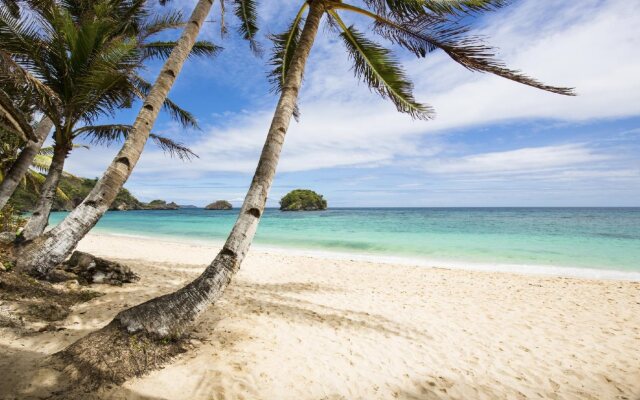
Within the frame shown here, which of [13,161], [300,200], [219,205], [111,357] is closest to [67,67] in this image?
[111,357]

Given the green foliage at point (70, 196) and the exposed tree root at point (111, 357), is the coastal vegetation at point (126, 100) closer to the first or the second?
the exposed tree root at point (111, 357)

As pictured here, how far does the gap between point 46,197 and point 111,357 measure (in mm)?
4945

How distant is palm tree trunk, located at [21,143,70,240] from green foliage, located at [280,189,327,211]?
72563 mm

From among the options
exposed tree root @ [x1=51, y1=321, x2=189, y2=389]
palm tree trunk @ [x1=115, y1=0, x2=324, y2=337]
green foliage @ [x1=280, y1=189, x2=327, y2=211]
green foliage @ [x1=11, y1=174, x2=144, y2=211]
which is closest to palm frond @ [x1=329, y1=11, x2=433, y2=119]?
palm tree trunk @ [x1=115, y1=0, x2=324, y2=337]

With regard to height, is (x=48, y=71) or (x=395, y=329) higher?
(x=48, y=71)

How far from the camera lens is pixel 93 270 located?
5.99 meters

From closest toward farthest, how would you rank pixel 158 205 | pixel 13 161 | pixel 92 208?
pixel 92 208
pixel 13 161
pixel 158 205

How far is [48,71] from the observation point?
5617 mm

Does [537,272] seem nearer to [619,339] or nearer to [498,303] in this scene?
[498,303]

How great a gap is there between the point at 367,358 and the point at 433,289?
17.7 ft

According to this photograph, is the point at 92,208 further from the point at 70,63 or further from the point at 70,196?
the point at 70,196

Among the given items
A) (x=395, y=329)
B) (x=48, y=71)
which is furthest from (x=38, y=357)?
(x=48, y=71)

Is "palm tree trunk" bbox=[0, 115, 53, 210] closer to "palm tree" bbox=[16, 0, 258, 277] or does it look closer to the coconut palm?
"palm tree" bbox=[16, 0, 258, 277]

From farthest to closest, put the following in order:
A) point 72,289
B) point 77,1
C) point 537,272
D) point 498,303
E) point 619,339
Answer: point 537,272
point 77,1
point 498,303
point 619,339
point 72,289
